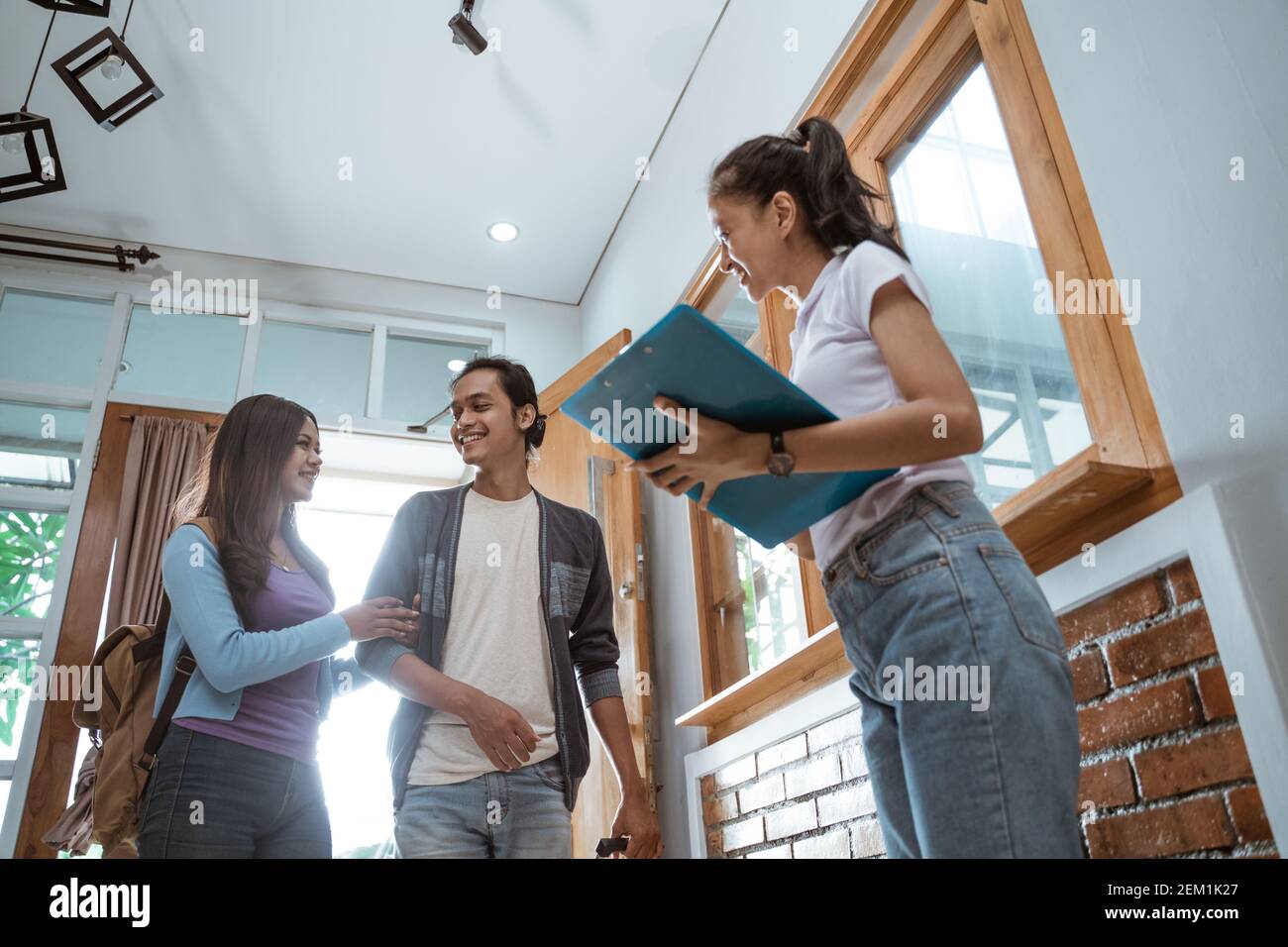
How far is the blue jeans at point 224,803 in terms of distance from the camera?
50.6 inches

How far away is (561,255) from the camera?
443cm

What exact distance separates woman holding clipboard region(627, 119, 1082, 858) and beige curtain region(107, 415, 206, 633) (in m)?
3.08

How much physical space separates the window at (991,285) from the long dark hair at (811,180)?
2.11 feet

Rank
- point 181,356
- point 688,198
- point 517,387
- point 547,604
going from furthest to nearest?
1. point 181,356
2. point 688,198
3. point 517,387
4. point 547,604

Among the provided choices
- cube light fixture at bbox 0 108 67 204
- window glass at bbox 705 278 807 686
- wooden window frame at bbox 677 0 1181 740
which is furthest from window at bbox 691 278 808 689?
cube light fixture at bbox 0 108 67 204

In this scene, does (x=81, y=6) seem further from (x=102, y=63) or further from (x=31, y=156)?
(x=31, y=156)

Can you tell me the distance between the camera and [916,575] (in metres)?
0.80

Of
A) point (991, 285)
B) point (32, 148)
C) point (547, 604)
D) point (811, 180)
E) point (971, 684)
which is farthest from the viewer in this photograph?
point (32, 148)

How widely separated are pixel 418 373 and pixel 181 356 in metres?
1.01

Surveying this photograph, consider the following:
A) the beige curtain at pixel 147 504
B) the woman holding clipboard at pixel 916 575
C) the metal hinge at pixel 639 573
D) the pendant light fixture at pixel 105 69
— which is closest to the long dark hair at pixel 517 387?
the woman holding clipboard at pixel 916 575

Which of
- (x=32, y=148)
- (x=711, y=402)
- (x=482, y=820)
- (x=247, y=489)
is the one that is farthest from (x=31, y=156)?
(x=711, y=402)

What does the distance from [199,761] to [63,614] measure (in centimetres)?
259

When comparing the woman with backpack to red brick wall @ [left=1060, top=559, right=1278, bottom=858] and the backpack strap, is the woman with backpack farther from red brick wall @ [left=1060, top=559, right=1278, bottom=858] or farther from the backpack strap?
red brick wall @ [left=1060, top=559, right=1278, bottom=858]

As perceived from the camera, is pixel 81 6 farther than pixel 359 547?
No
